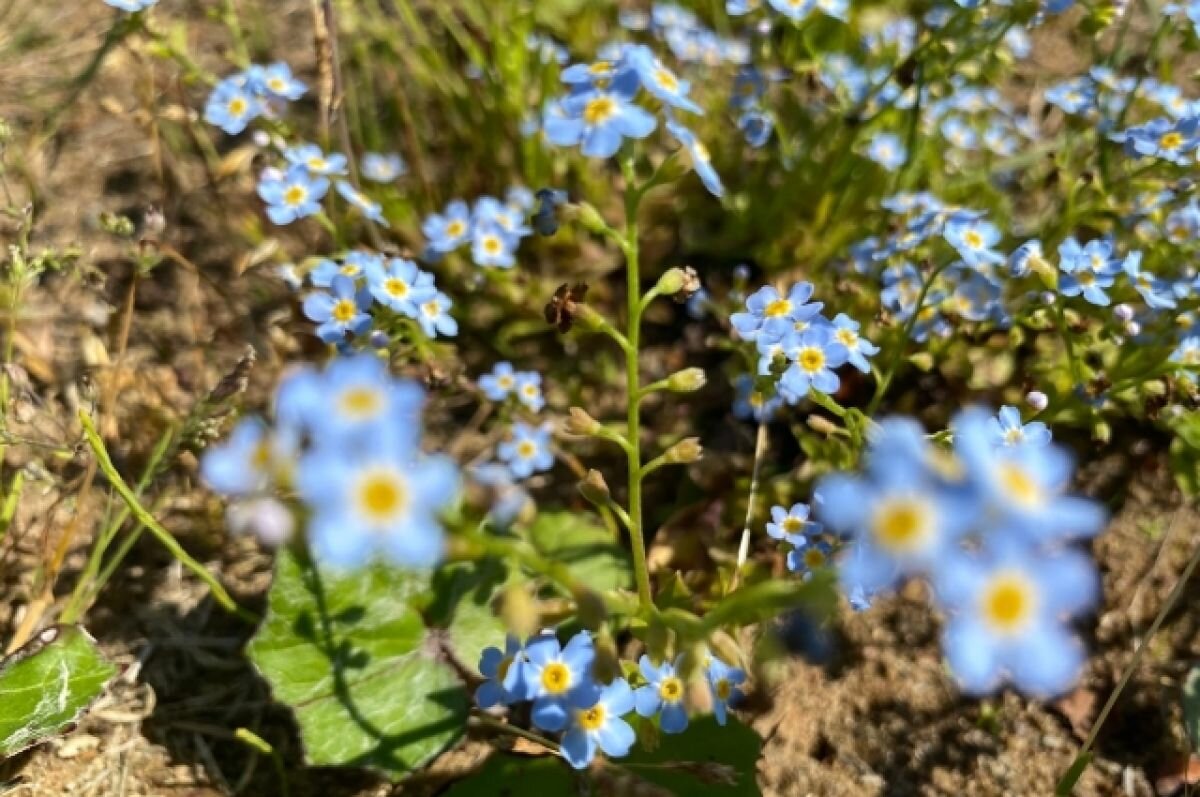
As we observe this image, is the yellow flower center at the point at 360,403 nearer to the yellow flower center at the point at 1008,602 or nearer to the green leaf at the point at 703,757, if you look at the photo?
the yellow flower center at the point at 1008,602

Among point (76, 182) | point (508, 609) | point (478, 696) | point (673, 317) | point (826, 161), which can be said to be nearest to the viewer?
point (508, 609)

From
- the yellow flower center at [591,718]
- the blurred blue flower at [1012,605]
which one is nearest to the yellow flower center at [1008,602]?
the blurred blue flower at [1012,605]

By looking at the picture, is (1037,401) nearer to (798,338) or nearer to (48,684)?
(798,338)

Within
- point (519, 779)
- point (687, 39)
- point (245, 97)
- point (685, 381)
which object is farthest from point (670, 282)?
point (687, 39)

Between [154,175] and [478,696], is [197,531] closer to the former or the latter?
[478,696]

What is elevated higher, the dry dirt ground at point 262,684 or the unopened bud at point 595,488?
the unopened bud at point 595,488

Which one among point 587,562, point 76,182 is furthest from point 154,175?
point 587,562

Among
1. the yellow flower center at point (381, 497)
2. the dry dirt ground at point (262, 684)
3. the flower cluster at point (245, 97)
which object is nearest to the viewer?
the yellow flower center at point (381, 497)
